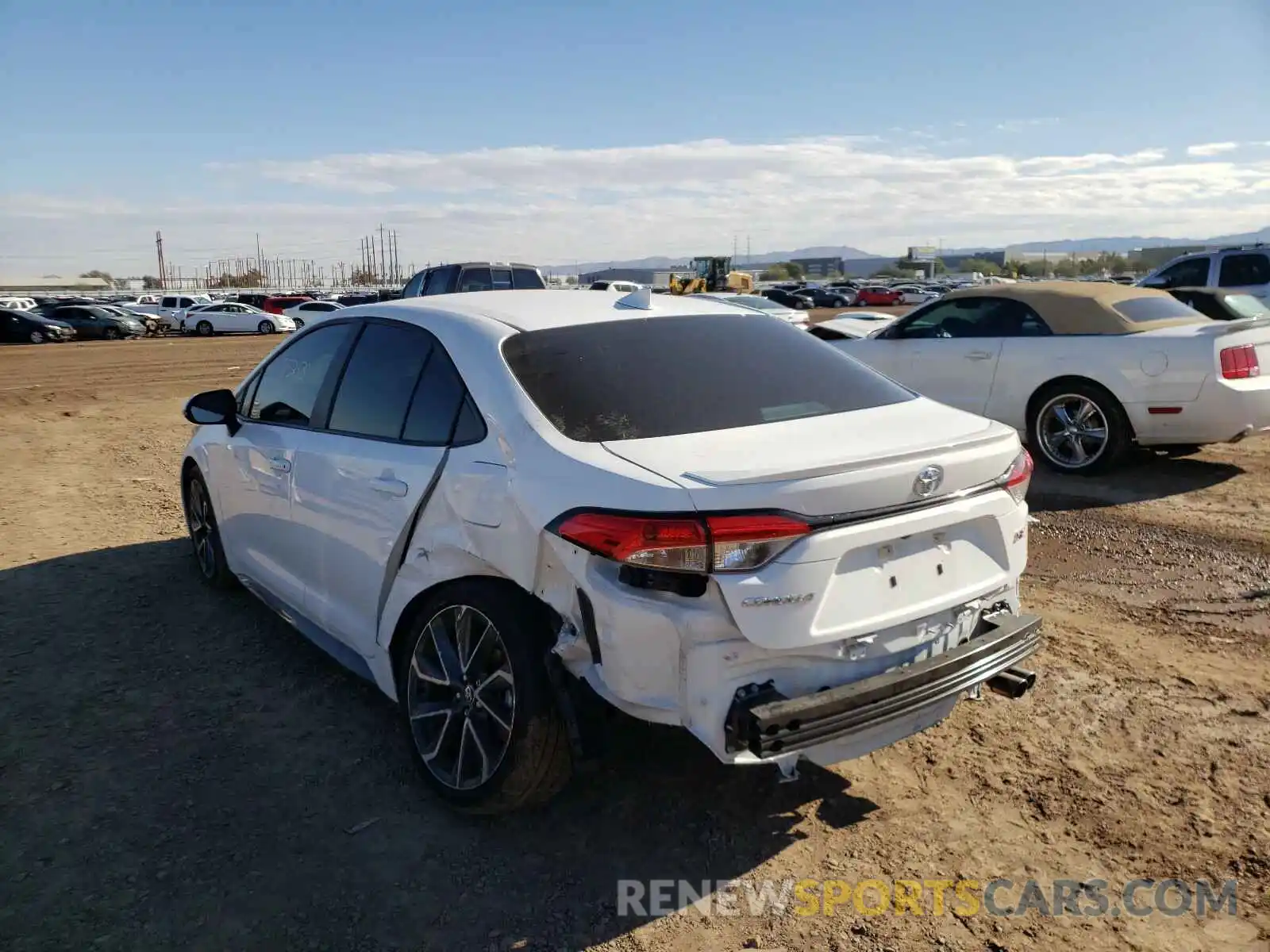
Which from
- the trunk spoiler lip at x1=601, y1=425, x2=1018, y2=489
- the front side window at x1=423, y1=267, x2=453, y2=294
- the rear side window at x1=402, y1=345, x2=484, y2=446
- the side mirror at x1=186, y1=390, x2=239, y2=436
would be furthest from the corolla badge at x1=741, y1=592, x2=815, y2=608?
the front side window at x1=423, y1=267, x2=453, y2=294

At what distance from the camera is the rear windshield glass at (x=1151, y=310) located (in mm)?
8023

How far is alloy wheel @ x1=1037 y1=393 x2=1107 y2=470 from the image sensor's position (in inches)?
312

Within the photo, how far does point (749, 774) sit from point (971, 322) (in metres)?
6.50

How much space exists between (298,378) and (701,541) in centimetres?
267

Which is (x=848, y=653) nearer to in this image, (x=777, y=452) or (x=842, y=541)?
(x=842, y=541)

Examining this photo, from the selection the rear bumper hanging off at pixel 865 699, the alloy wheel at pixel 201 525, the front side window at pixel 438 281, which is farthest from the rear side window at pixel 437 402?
the front side window at pixel 438 281

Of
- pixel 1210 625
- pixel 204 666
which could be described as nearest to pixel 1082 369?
pixel 1210 625

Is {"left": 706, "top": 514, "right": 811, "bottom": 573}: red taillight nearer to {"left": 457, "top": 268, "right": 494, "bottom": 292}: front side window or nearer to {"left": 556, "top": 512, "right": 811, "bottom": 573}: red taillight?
{"left": 556, "top": 512, "right": 811, "bottom": 573}: red taillight

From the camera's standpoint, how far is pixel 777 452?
112 inches

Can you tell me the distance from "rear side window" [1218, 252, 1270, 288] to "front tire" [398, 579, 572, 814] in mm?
16434

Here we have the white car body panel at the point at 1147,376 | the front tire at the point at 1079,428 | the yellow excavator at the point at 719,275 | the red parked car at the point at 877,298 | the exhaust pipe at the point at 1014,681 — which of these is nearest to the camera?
the exhaust pipe at the point at 1014,681

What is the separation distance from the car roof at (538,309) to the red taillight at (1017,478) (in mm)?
1334

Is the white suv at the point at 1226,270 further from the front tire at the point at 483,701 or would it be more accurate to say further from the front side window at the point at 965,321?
the front tire at the point at 483,701

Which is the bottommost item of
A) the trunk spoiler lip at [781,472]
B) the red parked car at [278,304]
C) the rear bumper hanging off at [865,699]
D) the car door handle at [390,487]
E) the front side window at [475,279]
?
the red parked car at [278,304]
